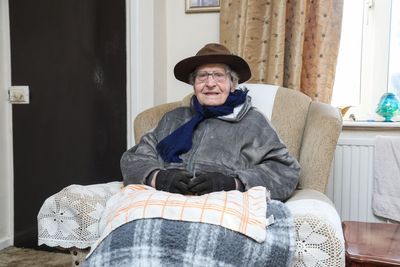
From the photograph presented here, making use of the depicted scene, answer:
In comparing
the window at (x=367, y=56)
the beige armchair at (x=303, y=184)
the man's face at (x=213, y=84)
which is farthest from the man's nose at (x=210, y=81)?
the window at (x=367, y=56)

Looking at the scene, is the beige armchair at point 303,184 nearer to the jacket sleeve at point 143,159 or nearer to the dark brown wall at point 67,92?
the jacket sleeve at point 143,159

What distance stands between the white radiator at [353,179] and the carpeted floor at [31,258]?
150 cm

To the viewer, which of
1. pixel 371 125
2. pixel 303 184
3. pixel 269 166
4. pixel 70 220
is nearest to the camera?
pixel 70 220

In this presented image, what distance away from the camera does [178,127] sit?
5.69 feet

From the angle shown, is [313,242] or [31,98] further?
[31,98]

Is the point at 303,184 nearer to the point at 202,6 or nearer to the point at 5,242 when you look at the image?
the point at 202,6

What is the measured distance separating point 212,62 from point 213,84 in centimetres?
9

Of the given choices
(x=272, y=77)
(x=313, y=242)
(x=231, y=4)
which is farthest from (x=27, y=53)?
(x=313, y=242)

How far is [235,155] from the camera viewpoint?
1575 mm

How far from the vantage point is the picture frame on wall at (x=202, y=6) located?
228cm

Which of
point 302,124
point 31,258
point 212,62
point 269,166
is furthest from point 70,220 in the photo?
point 31,258

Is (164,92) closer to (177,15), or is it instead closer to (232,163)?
(177,15)

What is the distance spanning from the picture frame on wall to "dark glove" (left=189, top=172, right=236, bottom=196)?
3.93ft

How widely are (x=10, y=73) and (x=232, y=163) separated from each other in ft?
5.54
